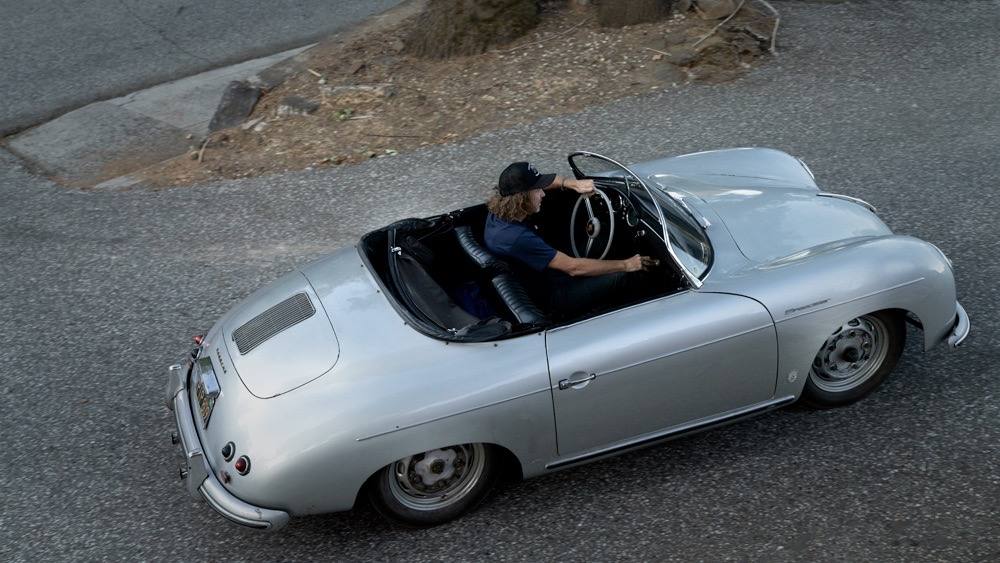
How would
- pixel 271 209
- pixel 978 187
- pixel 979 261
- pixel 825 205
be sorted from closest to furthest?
1. pixel 825 205
2. pixel 979 261
3. pixel 978 187
4. pixel 271 209

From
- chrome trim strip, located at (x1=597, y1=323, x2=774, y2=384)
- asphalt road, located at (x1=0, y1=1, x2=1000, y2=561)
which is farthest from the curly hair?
asphalt road, located at (x1=0, y1=1, x2=1000, y2=561)

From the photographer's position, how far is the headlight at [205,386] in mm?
4812

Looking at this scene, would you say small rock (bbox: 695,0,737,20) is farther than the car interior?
Yes

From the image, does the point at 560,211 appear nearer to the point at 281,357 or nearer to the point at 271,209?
the point at 281,357

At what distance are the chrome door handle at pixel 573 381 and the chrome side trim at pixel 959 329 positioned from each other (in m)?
2.14

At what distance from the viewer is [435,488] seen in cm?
472

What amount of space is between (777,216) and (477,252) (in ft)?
5.79

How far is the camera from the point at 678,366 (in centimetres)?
467

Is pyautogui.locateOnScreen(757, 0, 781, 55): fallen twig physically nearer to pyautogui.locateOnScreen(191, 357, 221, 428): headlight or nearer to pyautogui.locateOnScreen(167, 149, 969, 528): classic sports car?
pyautogui.locateOnScreen(167, 149, 969, 528): classic sports car

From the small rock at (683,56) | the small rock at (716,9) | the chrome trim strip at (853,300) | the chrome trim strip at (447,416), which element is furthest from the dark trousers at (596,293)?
the small rock at (716,9)

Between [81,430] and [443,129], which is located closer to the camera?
[81,430]

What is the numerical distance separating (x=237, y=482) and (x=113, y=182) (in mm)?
5332

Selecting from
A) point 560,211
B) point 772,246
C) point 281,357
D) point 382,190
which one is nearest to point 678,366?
point 772,246

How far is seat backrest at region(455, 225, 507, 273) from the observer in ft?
17.1
